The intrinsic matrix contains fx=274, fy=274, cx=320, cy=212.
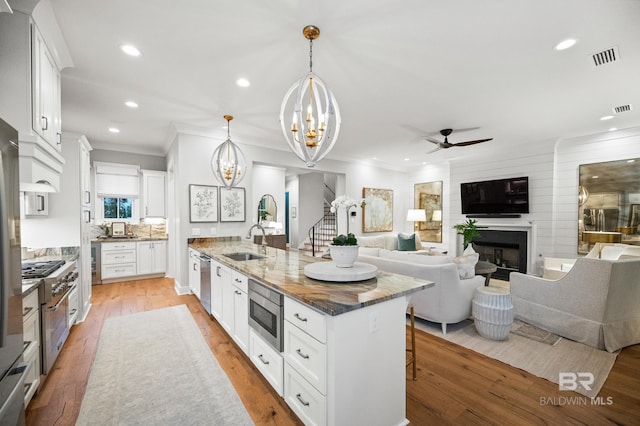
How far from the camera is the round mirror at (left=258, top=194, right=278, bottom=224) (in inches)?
311

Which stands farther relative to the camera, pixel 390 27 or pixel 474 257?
pixel 474 257

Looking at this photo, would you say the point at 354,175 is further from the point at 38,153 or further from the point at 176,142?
the point at 38,153

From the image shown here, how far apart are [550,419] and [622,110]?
4528 mm

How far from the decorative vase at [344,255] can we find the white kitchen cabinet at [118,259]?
17.6ft

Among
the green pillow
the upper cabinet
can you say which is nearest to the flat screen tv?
the green pillow

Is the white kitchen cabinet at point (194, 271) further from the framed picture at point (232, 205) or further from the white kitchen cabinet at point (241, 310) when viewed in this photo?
the white kitchen cabinet at point (241, 310)

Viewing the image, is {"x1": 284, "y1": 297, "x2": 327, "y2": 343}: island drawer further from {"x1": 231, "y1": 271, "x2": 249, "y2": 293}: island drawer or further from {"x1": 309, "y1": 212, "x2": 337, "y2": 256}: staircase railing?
{"x1": 309, "y1": 212, "x2": 337, "y2": 256}: staircase railing

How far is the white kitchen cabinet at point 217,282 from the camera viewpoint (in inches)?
118

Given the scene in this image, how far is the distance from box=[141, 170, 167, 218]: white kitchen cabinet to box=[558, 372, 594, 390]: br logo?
6.92 metres

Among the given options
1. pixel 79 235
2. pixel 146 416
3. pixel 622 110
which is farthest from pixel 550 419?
pixel 79 235

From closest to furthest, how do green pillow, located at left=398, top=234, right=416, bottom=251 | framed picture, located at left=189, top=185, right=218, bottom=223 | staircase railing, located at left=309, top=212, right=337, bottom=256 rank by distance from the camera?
framed picture, located at left=189, top=185, right=218, bottom=223 < green pillow, located at left=398, top=234, right=416, bottom=251 < staircase railing, located at left=309, top=212, right=337, bottom=256

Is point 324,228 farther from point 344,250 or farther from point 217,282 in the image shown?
point 344,250

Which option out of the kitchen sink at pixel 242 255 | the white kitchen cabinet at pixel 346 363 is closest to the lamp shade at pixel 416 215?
the kitchen sink at pixel 242 255

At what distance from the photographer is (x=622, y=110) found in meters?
3.97
